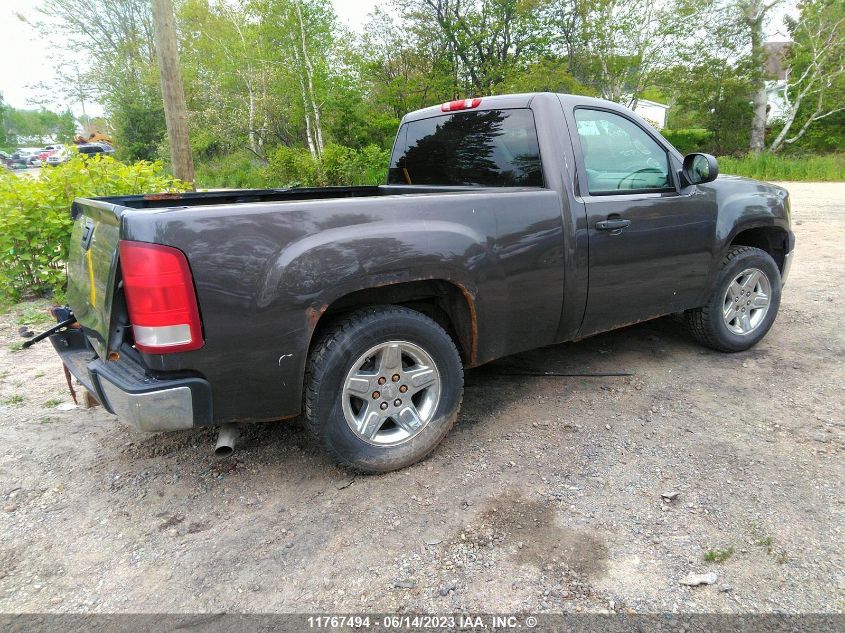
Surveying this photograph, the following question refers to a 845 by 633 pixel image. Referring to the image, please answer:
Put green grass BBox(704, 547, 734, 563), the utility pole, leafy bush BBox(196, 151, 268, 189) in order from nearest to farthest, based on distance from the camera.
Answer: green grass BBox(704, 547, 734, 563) < the utility pole < leafy bush BBox(196, 151, 268, 189)

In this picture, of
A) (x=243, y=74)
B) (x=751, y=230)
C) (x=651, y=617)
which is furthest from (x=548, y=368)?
(x=243, y=74)

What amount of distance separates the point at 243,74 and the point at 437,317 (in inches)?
960

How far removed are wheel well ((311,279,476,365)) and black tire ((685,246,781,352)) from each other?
2145 millimetres

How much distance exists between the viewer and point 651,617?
6.41 feet

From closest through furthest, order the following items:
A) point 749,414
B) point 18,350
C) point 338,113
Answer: point 749,414 < point 18,350 < point 338,113

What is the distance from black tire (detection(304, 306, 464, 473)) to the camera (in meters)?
2.57

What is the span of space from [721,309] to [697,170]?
109 cm

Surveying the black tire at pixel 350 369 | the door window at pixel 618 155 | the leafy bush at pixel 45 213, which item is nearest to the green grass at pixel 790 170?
the door window at pixel 618 155

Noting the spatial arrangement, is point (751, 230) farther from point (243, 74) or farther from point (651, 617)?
point (243, 74)

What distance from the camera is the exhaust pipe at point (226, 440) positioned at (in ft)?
8.16

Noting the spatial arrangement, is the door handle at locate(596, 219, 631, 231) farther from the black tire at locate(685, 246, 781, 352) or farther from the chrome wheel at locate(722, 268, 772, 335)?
the chrome wheel at locate(722, 268, 772, 335)

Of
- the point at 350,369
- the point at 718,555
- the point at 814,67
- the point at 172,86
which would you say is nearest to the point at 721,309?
the point at 718,555

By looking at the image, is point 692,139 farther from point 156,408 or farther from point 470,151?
point 156,408

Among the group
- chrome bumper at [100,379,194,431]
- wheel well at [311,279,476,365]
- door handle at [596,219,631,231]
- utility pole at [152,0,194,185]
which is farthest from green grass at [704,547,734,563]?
utility pole at [152,0,194,185]
